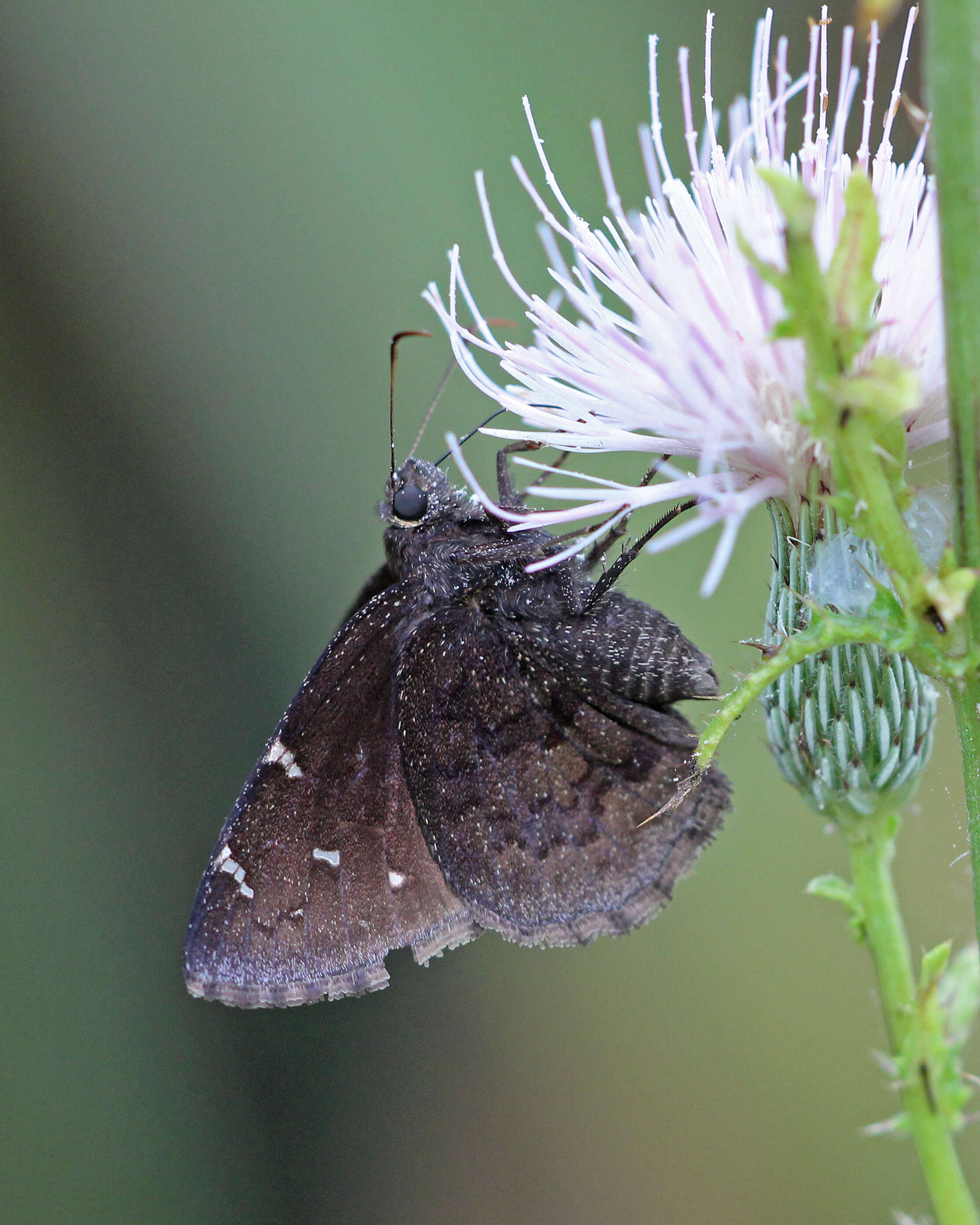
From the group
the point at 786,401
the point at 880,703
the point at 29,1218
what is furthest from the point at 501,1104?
the point at 786,401

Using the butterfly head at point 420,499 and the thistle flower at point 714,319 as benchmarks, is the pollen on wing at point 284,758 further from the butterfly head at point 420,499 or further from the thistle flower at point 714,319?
the thistle flower at point 714,319

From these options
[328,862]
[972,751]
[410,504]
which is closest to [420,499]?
[410,504]

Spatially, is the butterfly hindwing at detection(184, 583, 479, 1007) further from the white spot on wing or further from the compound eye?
the compound eye

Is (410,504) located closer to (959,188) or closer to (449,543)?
(449,543)

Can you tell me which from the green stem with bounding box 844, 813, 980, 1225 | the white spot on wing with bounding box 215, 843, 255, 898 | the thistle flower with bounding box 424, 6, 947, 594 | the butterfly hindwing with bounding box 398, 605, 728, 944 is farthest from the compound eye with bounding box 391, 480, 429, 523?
the green stem with bounding box 844, 813, 980, 1225

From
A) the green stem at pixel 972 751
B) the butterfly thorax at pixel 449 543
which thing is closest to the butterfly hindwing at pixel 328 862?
the butterfly thorax at pixel 449 543
